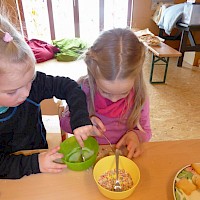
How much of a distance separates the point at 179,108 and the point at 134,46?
148 centimetres

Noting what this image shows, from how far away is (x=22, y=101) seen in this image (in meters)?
0.64


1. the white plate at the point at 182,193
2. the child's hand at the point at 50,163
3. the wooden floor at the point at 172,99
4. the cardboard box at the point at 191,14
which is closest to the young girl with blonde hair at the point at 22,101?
the child's hand at the point at 50,163

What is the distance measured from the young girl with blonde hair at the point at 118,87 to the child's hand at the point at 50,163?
18cm

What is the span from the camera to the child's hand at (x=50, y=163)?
0.58 metres

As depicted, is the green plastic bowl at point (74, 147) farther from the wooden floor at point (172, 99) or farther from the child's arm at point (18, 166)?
the wooden floor at point (172, 99)

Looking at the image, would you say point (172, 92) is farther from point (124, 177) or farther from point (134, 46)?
point (124, 177)

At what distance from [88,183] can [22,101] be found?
0.30 meters

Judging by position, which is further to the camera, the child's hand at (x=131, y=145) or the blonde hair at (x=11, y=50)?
the child's hand at (x=131, y=145)

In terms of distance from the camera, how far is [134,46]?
26.8 inches

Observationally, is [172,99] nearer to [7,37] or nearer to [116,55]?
[116,55]

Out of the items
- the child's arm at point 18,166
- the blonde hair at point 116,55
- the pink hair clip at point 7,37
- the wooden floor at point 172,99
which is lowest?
the wooden floor at point 172,99

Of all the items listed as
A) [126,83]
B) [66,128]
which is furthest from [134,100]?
[66,128]

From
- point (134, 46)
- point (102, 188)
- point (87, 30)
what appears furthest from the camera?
point (87, 30)

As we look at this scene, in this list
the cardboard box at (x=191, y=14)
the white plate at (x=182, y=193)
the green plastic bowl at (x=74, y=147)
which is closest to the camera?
the white plate at (x=182, y=193)
